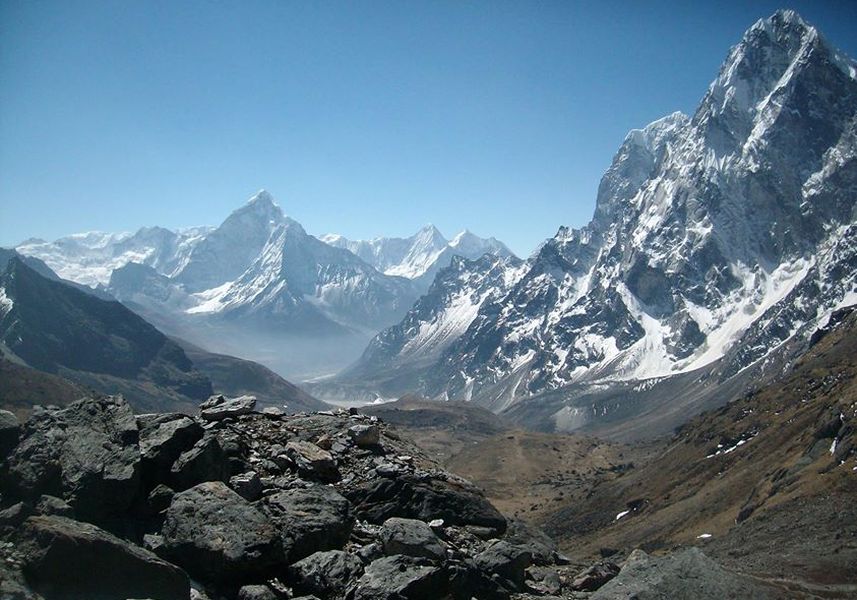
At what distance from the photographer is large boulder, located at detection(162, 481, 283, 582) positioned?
22141 millimetres

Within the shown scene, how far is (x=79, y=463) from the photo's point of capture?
24922 millimetres

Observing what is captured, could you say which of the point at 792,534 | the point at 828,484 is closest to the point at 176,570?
the point at 792,534

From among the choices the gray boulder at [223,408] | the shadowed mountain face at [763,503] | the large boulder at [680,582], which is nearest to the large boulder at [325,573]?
the large boulder at [680,582]

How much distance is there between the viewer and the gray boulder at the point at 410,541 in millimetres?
24938

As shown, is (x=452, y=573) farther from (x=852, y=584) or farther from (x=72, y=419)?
(x=852, y=584)

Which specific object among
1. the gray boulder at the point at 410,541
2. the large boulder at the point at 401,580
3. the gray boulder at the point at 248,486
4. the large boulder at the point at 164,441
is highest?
the large boulder at the point at 164,441

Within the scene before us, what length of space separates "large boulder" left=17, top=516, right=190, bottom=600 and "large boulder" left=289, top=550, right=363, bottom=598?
349cm

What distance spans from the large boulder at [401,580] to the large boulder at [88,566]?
214 inches

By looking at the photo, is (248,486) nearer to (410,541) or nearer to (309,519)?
(309,519)

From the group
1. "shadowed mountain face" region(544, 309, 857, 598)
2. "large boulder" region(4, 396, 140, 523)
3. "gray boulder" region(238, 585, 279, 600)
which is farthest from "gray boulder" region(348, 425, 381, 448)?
"shadowed mountain face" region(544, 309, 857, 598)

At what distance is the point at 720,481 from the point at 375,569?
151161mm

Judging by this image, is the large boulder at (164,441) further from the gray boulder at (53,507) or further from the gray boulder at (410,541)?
the gray boulder at (410,541)

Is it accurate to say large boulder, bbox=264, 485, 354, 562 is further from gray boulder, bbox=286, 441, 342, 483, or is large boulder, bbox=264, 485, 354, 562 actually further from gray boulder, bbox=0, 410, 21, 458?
gray boulder, bbox=0, 410, 21, 458

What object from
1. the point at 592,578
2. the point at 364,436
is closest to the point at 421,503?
the point at 364,436
